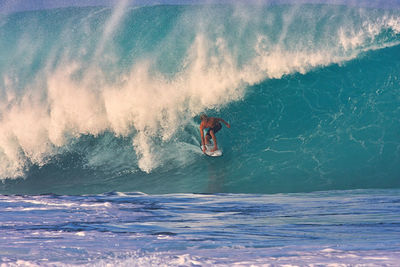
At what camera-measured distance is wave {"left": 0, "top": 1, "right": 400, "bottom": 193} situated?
25.7 ft

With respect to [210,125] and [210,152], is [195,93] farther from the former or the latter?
[210,152]

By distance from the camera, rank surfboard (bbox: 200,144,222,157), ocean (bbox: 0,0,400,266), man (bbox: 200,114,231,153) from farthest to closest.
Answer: surfboard (bbox: 200,144,222,157), man (bbox: 200,114,231,153), ocean (bbox: 0,0,400,266)

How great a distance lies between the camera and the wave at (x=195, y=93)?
783cm

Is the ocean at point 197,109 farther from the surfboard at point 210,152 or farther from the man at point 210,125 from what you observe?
the man at point 210,125

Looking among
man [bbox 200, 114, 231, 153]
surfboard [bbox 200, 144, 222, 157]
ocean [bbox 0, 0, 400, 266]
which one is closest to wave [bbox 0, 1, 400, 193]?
ocean [bbox 0, 0, 400, 266]

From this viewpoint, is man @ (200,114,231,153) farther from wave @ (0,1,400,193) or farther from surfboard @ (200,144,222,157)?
wave @ (0,1,400,193)

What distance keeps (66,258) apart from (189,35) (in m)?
6.96

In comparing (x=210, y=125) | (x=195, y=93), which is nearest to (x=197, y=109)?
(x=195, y=93)

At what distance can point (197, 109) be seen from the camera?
8688 millimetres

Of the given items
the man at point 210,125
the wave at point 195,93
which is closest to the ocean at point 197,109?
the wave at point 195,93

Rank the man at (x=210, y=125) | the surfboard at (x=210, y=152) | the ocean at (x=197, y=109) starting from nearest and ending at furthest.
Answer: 1. the ocean at (x=197, y=109)
2. the man at (x=210, y=125)
3. the surfboard at (x=210, y=152)

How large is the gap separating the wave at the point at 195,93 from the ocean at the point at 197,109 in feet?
0.09

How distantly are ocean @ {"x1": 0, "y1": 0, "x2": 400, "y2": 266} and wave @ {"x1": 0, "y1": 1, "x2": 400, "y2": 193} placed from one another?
26mm

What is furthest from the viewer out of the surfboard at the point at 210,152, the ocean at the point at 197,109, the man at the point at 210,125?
the surfboard at the point at 210,152
